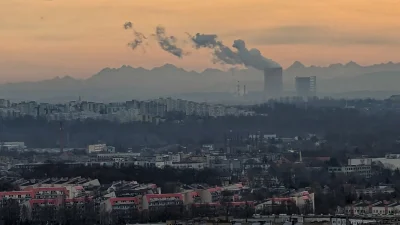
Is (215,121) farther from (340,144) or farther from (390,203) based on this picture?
(390,203)

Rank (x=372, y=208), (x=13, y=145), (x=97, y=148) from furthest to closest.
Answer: (x=13, y=145) < (x=97, y=148) < (x=372, y=208)

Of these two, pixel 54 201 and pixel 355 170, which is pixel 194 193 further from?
pixel 355 170

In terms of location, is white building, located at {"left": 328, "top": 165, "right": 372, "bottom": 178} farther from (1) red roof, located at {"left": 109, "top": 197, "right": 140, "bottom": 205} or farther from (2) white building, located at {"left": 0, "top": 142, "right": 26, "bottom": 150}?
(2) white building, located at {"left": 0, "top": 142, "right": 26, "bottom": 150}

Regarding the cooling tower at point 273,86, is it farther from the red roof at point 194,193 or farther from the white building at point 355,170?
the red roof at point 194,193

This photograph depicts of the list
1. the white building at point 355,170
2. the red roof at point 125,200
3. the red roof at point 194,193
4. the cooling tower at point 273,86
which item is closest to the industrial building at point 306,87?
the cooling tower at point 273,86

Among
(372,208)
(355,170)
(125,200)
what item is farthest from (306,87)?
(372,208)

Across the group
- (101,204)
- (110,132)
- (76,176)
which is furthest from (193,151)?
(101,204)

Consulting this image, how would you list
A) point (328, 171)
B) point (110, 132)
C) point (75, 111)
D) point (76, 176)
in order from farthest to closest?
1. point (75, 111)
2. point (110, 132)
3. point (328, 171)
4. point (76, 176)

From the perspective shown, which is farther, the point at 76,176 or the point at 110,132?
the point at 110,132
